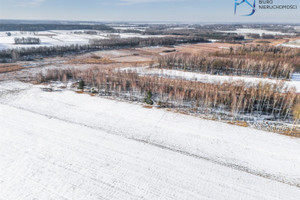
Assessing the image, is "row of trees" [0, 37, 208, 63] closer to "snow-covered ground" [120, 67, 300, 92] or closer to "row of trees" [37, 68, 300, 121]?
"row of trees" [37, 68, 300, 121]

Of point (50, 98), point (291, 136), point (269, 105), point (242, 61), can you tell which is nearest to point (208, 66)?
point (242, 61)

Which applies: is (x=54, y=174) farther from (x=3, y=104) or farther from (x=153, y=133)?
(x=3, y=104)

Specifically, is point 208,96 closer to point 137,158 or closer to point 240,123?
point 240,123

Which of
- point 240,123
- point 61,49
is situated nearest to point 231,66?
point 240,123

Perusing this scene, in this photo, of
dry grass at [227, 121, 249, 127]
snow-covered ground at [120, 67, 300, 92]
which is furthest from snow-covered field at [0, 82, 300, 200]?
snow-covered ground at [120, 67, 300, 92]

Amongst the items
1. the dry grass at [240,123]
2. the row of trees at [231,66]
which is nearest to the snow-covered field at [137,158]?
the dry grass at [240,123]

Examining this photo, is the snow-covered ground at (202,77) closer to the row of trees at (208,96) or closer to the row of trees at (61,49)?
the row of trees at (208,96)

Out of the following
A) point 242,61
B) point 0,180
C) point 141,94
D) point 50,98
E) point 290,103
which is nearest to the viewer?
point 0,180
